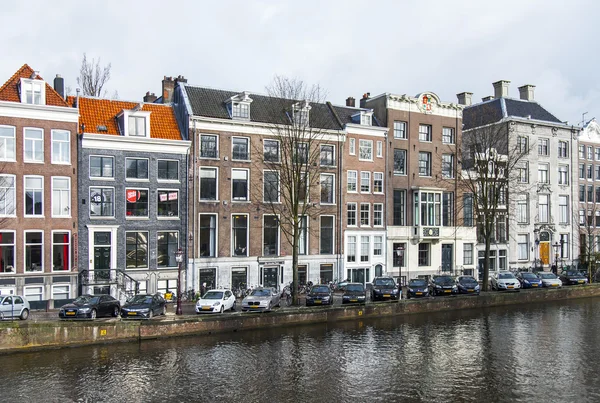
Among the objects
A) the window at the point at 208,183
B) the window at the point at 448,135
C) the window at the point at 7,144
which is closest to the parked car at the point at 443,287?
the window at the point at 448,135

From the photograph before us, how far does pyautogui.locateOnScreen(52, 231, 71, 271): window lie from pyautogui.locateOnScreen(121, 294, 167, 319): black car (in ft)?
29.5

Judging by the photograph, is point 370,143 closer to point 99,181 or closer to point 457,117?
point 457,117

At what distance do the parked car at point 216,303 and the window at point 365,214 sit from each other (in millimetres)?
19374

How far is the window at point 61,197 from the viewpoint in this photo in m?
43.2

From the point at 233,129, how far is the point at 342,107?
13420 millimetres

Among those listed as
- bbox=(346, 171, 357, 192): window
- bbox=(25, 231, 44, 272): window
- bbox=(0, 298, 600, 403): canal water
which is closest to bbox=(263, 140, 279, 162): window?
bbox=(346, 171, 357, 192): window

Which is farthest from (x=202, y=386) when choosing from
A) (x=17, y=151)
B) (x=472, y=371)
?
(x=17, y=151)

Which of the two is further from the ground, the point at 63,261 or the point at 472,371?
the point at 63,261

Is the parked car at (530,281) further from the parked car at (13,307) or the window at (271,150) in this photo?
the parked car at (13,307)

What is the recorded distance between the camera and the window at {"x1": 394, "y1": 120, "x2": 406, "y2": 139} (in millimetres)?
59344

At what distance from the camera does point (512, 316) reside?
143 ft

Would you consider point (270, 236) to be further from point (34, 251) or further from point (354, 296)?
point (34, 251)

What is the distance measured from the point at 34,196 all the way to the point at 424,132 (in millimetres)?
36803

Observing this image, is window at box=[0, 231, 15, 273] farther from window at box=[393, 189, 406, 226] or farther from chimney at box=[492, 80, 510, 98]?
chimney at box=[492, 80, 510, 98]
